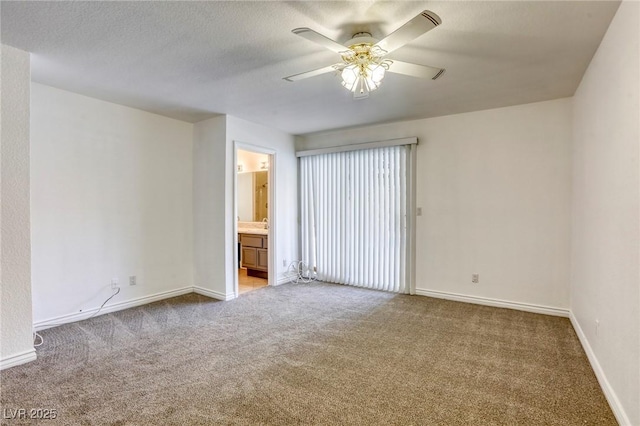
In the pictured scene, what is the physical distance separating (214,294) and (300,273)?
1.56 metres

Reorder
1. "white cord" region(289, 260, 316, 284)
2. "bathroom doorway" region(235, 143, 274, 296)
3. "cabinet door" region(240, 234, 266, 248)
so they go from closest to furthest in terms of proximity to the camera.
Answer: "white cord" region(289, 260, 316, 284) → "bathroom doorway" region(235, 143, 274, 296) → "cabinet door" region(240, 234, 266, 248)

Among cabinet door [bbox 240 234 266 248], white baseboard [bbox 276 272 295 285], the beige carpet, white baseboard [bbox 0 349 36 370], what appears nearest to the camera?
the beige carpet

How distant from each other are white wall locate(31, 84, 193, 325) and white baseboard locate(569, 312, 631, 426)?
4487mm

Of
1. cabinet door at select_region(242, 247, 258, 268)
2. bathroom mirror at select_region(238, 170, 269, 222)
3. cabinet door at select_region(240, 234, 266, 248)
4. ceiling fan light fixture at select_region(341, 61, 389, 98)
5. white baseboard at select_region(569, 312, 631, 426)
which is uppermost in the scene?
ceiling fan light fixture at select_region(341, 61, 389, 98)

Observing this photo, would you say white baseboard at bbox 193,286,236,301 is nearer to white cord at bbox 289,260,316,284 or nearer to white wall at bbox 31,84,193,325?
white wall at bbox 31,84,193,325

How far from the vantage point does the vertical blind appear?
4598 millimetres

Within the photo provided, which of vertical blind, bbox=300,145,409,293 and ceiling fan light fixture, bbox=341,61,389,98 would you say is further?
vertical blind, bbox=300,145,409,293

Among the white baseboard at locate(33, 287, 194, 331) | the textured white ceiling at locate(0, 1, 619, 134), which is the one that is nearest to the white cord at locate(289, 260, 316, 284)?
the white baseboard at locate(33, 287, 194, 331)

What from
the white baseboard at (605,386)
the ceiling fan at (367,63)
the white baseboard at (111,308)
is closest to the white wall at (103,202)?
the white baseboard at (111,308)

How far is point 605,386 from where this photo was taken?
6.97ft

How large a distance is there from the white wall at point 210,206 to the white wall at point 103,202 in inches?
5.3

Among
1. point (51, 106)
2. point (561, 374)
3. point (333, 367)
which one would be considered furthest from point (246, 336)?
point (51, 106)

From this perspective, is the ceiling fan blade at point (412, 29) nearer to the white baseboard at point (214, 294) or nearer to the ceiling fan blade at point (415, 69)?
the ceiling fan blade at point (415, 69)

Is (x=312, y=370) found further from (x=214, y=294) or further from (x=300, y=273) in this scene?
(x=300, y=273)
